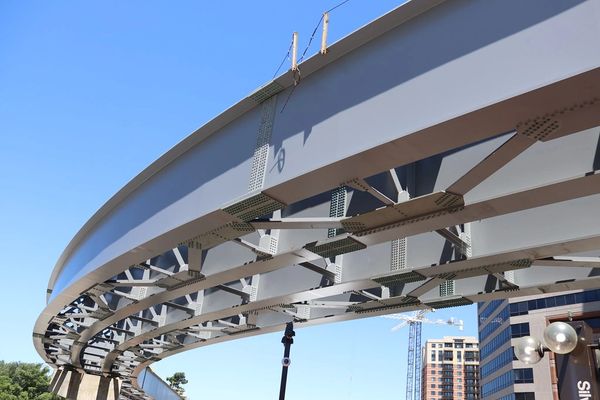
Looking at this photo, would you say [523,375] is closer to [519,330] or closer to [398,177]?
[519,330]

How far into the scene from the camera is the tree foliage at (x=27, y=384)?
2654cm

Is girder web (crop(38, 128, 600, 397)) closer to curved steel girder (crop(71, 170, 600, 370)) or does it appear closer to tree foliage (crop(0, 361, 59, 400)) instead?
curved steel girder (crop(71, 170, 600, 370))

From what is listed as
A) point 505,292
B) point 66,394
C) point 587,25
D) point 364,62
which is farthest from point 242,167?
point 66,394

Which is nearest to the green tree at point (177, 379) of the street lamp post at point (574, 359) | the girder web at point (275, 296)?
the girder web at point (275, 296)

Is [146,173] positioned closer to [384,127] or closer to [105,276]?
[105,276]

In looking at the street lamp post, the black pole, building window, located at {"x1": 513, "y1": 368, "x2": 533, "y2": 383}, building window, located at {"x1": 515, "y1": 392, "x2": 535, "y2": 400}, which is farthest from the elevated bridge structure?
building window, located at {"x1": 513, "y1": 368, "x2": 533, "y2": 383}

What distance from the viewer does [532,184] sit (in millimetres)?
7547

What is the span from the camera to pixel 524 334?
74938mm

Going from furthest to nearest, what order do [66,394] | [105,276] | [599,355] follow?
[66,394] → [105,276] → [599,355]

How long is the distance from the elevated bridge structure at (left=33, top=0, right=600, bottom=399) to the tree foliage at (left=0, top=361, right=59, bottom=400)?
634 inches

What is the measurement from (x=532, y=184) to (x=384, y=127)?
8.30ft

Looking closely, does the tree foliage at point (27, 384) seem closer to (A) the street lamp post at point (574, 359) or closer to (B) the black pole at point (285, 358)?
(B) the black pole at point (285, 358)

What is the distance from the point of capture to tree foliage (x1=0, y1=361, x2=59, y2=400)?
26542 mm

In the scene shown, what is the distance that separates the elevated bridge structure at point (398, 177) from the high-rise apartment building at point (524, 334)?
58.9 meters
